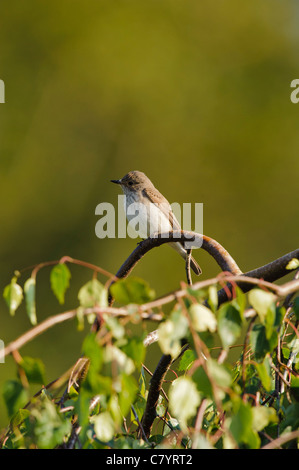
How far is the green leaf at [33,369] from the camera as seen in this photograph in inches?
50.8

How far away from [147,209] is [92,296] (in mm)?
3829

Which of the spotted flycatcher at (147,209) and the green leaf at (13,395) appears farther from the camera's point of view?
the spotted flycatcher at (147,209)

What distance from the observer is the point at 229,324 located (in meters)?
1.34

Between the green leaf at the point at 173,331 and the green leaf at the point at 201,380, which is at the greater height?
the green leaf at the point at 173,331

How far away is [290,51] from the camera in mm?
8789

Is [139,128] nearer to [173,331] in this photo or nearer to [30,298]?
[30,298]

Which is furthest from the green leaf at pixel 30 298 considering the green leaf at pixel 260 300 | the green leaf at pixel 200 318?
Answer: the green leaf at pixel 260 300

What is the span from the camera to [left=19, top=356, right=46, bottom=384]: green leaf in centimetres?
129

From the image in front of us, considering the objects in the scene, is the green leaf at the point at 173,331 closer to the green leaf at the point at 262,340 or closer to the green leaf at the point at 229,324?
the green leaf at the point at 229,324

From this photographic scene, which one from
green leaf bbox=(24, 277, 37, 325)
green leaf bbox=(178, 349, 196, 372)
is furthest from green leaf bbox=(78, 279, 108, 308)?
green leaf bbox=(178, 349, 196, 372)

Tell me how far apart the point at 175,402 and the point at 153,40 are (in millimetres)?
8688

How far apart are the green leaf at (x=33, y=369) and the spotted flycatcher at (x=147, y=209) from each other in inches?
146
